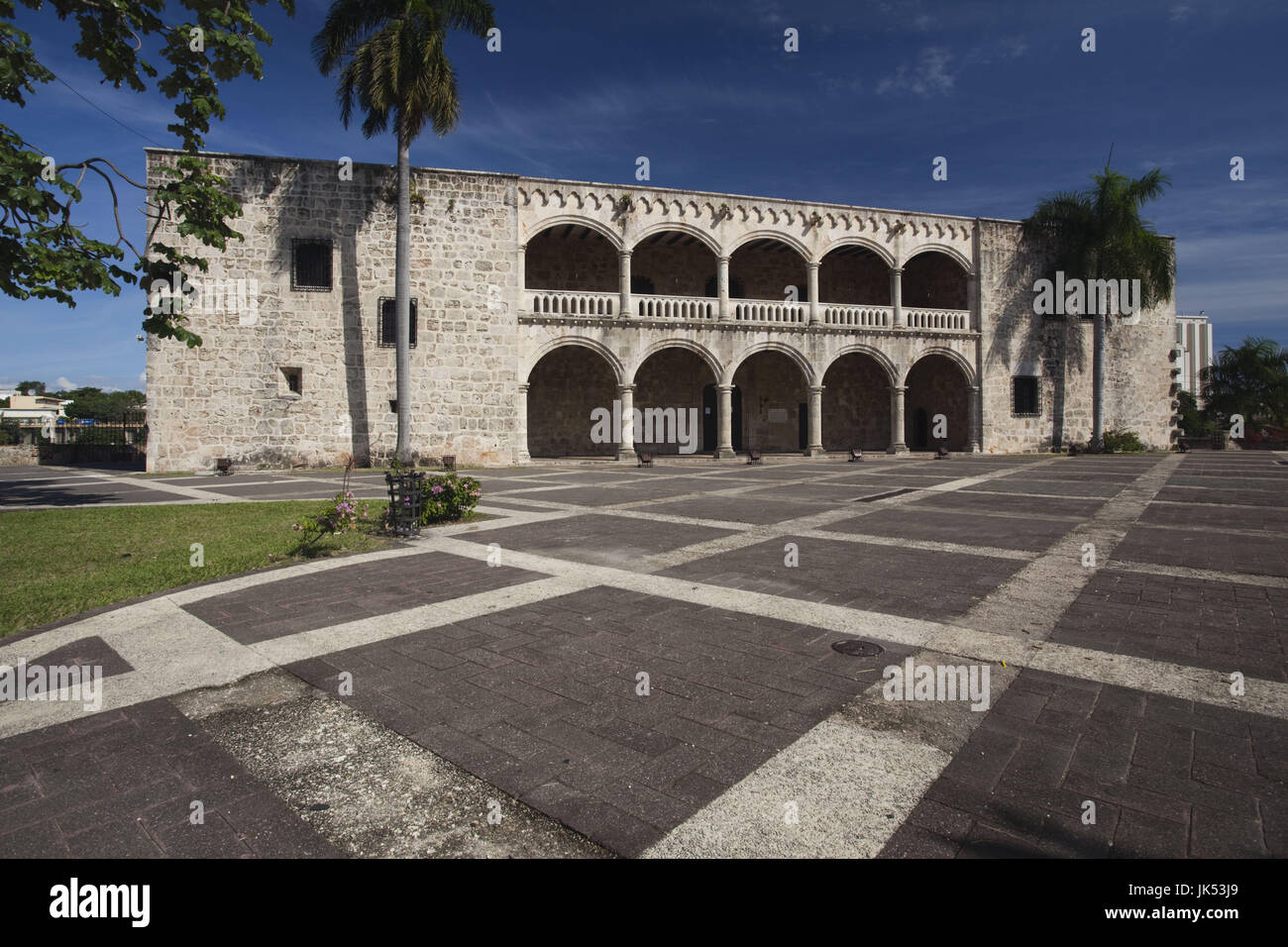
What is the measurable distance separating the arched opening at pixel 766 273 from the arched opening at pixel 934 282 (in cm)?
476

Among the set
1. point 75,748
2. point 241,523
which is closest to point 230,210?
point 241,523

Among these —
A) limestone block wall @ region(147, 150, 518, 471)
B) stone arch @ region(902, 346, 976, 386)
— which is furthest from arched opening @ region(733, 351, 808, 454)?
limestone block wall @ region(147, 150, 518, 471)

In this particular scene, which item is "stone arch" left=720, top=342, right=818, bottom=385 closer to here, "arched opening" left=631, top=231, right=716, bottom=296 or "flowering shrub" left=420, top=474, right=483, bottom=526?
"arched opening" left=631, top=231, right=716, bottom=296

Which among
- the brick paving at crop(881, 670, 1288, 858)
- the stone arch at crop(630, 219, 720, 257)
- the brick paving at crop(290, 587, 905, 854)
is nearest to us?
the brick paving at crop(881, 670, 1288, 858)

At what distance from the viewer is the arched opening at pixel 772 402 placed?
93.3 feet

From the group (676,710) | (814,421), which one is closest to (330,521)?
(676,710)

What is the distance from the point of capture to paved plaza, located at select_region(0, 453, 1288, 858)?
2.55 metres

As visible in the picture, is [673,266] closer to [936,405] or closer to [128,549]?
[936,405]

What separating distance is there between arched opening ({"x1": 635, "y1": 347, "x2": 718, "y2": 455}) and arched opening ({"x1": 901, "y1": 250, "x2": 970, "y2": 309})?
924 centimetres

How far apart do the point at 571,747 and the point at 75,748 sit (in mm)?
2356

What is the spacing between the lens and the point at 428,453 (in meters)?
21.4

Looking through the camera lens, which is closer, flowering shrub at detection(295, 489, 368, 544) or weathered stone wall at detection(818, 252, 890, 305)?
flowering shrub at detection(295, 489, 368, 544)
